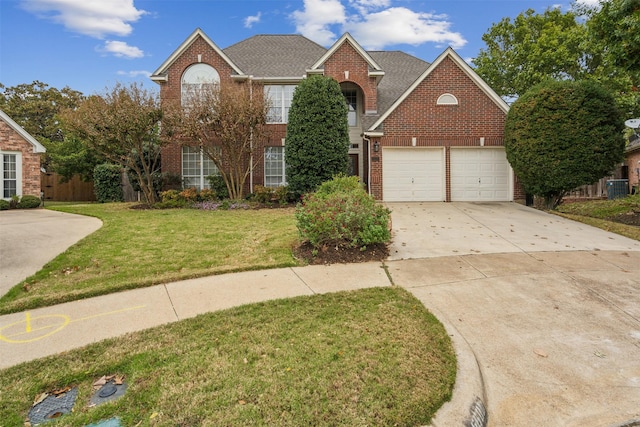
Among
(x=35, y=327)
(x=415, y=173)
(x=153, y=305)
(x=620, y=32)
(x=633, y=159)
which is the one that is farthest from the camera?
(x=633, y=159)

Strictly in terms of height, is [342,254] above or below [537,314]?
above

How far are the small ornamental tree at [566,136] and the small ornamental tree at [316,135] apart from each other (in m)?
6.24

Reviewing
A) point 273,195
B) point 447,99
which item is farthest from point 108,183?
point 447,99

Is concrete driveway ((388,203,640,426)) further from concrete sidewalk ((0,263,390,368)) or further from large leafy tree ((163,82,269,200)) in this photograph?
large leafy tree ((163,82,269,200))

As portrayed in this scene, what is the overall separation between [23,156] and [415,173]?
1696 centimetres

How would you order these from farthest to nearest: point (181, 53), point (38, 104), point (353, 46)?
1. point (38, 104)
2. point (181, 53)
3. point (353, 46)

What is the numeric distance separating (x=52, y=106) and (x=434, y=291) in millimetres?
38170

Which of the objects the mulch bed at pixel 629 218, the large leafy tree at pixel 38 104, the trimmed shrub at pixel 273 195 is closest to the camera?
the mulch bed at pixel 629 218

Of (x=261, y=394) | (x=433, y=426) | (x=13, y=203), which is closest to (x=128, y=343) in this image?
(x=261, y=394)

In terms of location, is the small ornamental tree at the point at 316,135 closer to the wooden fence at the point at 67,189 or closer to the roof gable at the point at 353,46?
the roof gable at the point at 353,46

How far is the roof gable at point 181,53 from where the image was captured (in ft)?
53.0

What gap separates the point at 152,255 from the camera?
22.5 ft

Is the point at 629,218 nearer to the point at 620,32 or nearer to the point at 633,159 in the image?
the point at 620,32

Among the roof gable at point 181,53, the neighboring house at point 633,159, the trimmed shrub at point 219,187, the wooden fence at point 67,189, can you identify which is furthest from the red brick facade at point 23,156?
the neighboring house at point 633,159
